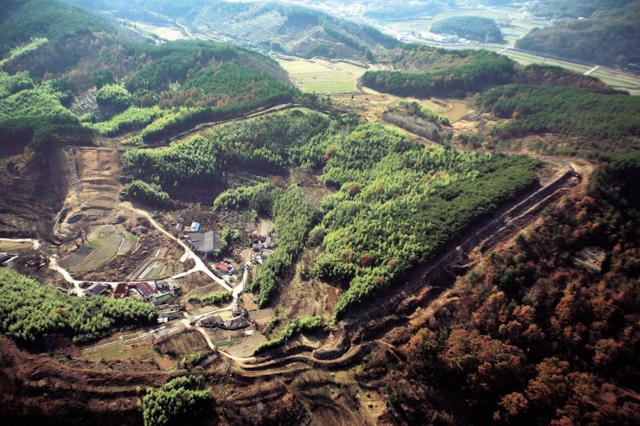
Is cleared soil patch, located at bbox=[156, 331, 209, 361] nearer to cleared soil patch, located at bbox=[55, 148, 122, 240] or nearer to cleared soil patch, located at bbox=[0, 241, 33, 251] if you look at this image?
cleared soil patch, located at bbox=[55, 148, 122, 240]

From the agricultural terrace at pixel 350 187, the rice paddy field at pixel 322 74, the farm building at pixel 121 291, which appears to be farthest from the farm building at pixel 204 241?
the rice paddy field at pixel 322 74

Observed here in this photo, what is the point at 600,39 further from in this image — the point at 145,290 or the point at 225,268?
the point at 145,290

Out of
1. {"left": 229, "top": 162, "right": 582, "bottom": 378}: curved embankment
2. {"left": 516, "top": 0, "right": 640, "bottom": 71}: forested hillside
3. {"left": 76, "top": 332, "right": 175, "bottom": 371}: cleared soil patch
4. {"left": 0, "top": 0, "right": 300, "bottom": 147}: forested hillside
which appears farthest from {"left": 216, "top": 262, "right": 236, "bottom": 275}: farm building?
{"left": 516, "top": 0, "right": 640, "bottom": 71}: forested hillside

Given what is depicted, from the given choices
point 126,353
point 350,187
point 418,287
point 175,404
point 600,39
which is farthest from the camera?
point 600,39

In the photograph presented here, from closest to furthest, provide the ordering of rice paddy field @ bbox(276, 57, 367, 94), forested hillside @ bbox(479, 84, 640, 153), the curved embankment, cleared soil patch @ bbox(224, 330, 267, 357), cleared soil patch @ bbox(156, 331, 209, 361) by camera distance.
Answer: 1. the curved embankment
2. cleared soil patch @ bbox(156, 331, 209, 361)
3. cleared soil patch @ bbox(224, 330, 267, 357)
4. forested hillside @ bbox(479, 84, 640, 153)
5. rice paddy field @ bbox(276, 57, 367, 94)

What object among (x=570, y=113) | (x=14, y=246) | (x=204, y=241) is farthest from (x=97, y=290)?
(x=570, y=113)

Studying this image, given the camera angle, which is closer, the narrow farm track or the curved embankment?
the curved embankment
